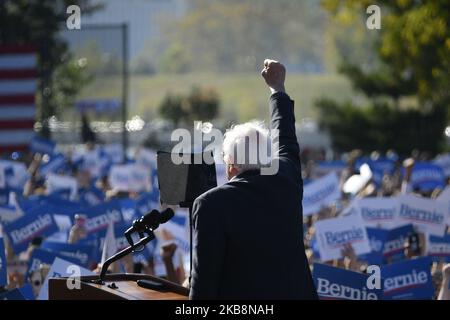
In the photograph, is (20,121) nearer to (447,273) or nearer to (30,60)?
(30,60)

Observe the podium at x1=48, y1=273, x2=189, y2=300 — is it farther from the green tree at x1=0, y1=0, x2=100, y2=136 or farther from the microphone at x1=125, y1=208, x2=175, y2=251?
the green tree at x1=0, y1=0, x2=100, y2=136

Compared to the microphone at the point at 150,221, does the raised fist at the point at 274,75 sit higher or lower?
higher

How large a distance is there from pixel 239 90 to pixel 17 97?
8851 centimetres

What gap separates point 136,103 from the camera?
105m

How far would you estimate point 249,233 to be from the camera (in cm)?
518

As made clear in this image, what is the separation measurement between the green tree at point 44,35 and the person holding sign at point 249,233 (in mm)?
15579

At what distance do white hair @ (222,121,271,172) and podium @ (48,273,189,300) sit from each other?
60 centimetres

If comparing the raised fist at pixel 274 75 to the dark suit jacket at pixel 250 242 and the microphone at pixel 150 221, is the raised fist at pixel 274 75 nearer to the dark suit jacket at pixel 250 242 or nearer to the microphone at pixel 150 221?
the dark suit jacket at pixel 250 242

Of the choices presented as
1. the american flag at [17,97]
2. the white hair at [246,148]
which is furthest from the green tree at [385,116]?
the white hair at [246,148]

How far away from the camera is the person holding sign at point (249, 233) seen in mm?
5137

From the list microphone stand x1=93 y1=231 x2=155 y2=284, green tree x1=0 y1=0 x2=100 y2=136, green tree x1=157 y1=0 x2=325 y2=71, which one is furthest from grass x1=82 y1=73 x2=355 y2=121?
microphone stand x1=93 y1=231 x2=155 y2=284

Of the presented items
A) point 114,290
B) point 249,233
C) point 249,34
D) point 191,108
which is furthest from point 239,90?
point 249,233

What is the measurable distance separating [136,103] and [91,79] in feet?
247

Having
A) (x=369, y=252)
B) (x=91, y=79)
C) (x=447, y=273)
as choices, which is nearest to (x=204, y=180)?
(x=447, y=273)
